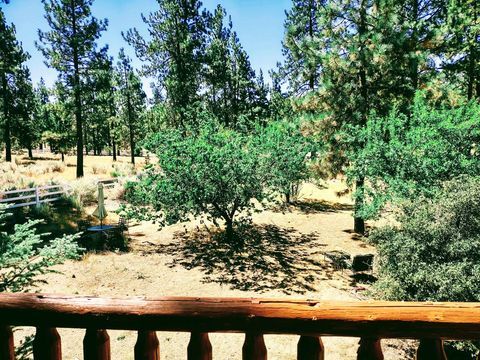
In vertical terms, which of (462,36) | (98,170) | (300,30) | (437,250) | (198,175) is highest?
(300,30)

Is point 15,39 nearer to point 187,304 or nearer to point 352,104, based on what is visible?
point 352,104

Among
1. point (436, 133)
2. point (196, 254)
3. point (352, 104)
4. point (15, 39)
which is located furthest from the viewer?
point (15, 39)

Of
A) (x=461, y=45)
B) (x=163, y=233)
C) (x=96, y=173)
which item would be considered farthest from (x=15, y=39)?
(x=461, y=45)

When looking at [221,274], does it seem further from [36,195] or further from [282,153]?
[36,195]

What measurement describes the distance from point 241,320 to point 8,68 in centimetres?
3113

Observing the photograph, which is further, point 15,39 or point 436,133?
point 15,39

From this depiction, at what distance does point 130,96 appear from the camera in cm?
3766

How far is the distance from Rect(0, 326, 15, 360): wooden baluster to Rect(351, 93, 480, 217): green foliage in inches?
341

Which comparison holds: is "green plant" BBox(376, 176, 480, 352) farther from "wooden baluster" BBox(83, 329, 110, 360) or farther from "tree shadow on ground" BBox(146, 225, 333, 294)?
"wooden baluster" BBox(83, 329, 110, 360)

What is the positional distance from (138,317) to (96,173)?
3290cm

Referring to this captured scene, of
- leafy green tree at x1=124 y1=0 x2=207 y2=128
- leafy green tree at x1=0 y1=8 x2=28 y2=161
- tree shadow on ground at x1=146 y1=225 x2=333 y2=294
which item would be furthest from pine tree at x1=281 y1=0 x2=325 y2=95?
leafy green tree at x1=0 y1=8 x2=28 y2=161

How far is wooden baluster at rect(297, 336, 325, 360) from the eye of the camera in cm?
108

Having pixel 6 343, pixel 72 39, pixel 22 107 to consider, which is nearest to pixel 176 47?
pixel 72 39

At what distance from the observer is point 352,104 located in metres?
12.9
